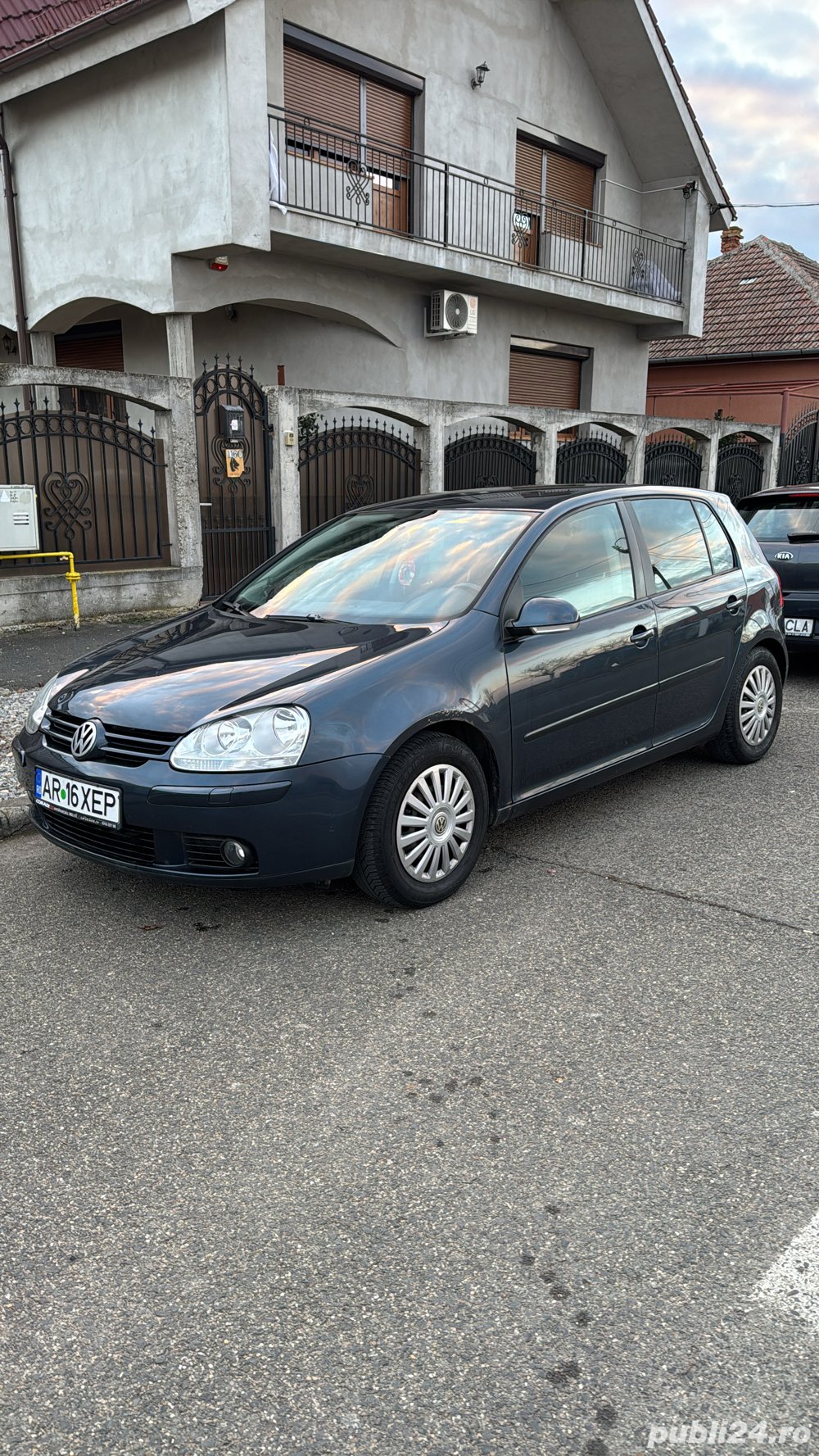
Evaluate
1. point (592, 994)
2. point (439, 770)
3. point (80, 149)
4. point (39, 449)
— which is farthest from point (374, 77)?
point (592, 994)

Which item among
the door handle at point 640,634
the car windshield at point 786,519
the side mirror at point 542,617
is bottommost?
the door handle at point 640,634

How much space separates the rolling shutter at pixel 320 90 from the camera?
46.2 feet

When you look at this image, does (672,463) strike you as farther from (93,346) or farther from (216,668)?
(216,668)

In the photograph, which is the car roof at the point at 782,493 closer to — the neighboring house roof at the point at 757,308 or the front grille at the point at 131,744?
the front grille at the point at 131,744

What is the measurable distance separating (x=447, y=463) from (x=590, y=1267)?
1182 cm

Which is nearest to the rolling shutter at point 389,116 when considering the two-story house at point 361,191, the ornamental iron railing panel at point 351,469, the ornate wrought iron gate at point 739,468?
the two-story house at point 361,191

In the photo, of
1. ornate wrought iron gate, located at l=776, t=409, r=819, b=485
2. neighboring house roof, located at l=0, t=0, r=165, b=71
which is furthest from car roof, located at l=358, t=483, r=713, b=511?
ornate wrought iron gate, located at l=776, t=409, r=819, b=485

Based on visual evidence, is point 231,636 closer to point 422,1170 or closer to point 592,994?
point 592,994

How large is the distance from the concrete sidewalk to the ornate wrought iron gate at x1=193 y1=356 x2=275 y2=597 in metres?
1.29

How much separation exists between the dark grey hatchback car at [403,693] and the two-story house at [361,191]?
28.3ft

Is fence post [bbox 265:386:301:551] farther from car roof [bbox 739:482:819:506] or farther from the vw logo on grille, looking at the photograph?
the vw logo on grille

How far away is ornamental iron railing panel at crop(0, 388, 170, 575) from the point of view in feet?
31.2

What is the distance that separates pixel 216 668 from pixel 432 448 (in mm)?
9388

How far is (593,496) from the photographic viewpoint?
5062 mm
